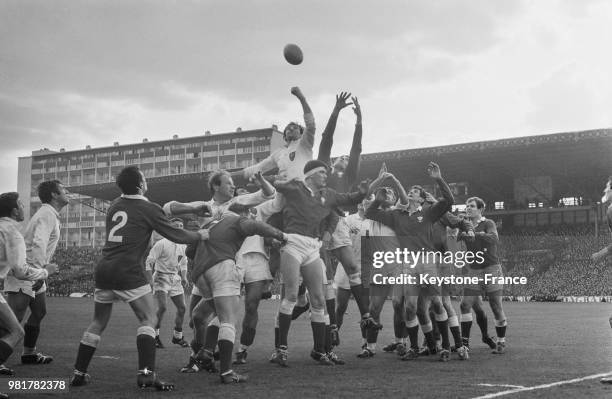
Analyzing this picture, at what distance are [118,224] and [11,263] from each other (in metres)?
1.32

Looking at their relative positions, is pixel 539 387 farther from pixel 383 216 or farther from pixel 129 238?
pixel 129 238

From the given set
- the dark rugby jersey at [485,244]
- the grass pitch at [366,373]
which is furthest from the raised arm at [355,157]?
the grass pitch at [366,373]

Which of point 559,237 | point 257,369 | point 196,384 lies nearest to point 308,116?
point 257,369

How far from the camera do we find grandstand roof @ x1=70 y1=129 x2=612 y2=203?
134 ft

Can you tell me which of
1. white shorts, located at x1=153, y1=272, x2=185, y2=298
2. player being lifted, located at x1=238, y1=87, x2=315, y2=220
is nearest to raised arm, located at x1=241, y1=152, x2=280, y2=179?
player being lifted, located at x1=238, y1=87, x2=315, y2=220

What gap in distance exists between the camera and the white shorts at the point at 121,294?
640 cm

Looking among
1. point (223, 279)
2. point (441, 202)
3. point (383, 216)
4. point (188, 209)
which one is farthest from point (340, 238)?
point (223, 279)

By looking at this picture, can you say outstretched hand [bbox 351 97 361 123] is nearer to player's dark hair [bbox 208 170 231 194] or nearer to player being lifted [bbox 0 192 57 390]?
player's dark hair [bbox 208 170 231 194]

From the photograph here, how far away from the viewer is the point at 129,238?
6488 mm

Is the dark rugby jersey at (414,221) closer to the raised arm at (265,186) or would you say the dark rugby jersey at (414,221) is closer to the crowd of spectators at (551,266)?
the raised arm at (265,186)

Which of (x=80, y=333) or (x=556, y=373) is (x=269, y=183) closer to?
(x=556, y=373)

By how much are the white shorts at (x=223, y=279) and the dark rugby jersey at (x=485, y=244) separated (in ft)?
15.0

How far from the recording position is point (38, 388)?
6.35 meters

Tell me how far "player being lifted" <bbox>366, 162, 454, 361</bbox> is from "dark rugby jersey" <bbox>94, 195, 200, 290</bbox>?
3692mm
